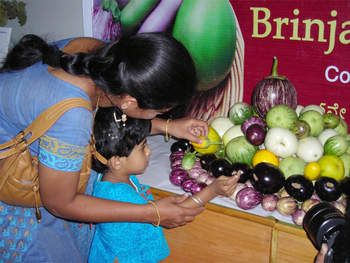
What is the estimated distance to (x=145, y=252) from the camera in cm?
121

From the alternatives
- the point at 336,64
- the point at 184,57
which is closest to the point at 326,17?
the point at 336,64

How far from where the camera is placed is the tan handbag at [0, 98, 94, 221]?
876mm

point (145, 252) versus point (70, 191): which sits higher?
point (70, 191)

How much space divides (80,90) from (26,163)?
26 centimetres

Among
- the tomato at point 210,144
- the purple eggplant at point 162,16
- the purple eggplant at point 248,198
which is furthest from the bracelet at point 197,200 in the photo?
the purple eggplant at point 162,16

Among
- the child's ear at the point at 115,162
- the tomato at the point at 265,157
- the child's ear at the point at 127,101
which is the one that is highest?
the child's ear at the point at 127,101

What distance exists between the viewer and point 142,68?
86 cm

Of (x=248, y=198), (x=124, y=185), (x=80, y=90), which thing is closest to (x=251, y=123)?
(x=248, y=198)

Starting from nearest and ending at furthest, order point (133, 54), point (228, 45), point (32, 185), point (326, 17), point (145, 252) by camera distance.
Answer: point (133, 54) → point (32, 185) → point (145, 252) → point (326, 17) → point (228, 45)

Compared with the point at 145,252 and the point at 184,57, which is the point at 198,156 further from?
the point at 184,57

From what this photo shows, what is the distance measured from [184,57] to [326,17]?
2.52ft

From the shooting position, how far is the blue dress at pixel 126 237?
45.4 inches

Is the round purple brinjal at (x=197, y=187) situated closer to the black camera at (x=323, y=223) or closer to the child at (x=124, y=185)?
the child at (x=124, y=185)

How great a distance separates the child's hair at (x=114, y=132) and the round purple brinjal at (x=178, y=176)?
249mm
